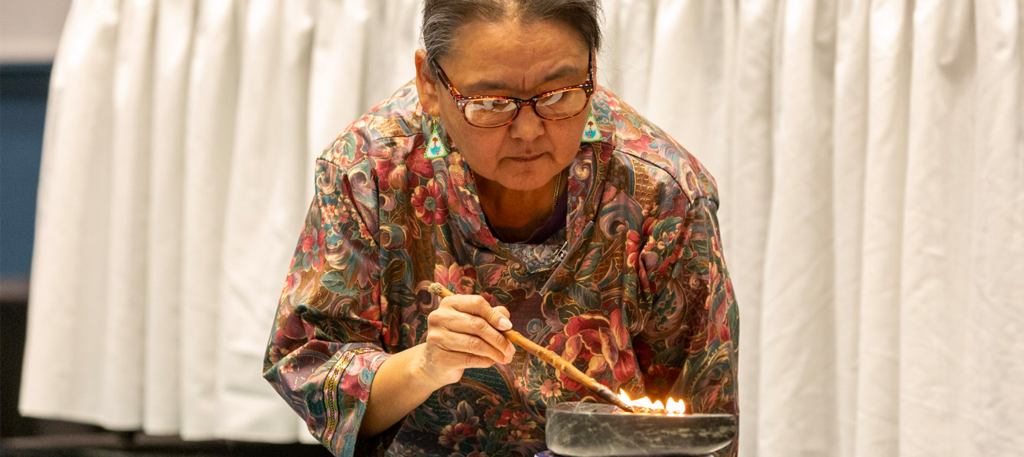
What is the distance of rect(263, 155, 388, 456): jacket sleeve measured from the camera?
1162 mm

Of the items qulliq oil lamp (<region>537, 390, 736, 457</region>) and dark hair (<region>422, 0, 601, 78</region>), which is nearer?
qulliq oil lamp (<region>537, 390, 736, 457</region>)

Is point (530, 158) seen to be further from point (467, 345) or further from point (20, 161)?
point (20, 161)

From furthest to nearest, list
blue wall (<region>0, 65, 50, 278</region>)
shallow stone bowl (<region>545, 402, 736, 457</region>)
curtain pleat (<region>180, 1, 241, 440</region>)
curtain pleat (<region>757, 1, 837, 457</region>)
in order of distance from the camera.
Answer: blue wall (<region>0, 65, 50, 278</region>) < curtain pleat (<region>180, 1, 241, 440</region>) < curtain pleat (<region>757, 1, 837, 457</region>) < shallow stone bowl (<region>545, 402, 736, 457</region>)

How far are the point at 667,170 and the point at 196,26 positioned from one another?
62.1 inches

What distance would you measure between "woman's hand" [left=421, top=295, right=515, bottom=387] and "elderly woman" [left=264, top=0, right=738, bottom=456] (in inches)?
3.9

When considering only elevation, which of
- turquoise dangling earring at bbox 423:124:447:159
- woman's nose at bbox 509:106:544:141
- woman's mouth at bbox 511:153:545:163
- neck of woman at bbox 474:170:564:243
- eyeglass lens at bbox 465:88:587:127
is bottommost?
neck of woman at bbox 474:170:564:243

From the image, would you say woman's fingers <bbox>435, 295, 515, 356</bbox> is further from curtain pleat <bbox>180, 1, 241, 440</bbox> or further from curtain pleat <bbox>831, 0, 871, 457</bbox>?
curtain pleat <bbox>180, 1, 241, 440</bbox>

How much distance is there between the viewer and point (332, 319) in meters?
1.21

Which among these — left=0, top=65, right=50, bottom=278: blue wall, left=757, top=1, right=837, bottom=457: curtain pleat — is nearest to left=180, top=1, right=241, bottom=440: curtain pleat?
left=0, top=65, right=50, bottom=278: blue wall

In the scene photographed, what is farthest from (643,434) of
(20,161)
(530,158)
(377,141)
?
(20,161)

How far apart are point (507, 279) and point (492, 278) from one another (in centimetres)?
2

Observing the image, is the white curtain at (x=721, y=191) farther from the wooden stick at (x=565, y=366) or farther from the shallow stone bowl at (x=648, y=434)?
the shallow stone bowl at (x=648, y=434)

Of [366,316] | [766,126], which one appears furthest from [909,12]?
[366,316]

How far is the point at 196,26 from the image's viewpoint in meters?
2.31
